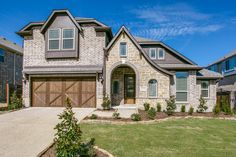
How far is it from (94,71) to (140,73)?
4124mm

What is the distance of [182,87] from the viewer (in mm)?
16656

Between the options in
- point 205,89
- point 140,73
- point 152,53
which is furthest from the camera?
point 152,53

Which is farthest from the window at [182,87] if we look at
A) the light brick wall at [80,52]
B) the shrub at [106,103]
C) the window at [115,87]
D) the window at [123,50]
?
the light brick wall at [80,52]

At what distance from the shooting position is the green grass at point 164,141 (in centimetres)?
612

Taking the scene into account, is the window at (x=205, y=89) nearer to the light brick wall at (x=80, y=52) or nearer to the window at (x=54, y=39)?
the light brick wall at (x=80, y=52)

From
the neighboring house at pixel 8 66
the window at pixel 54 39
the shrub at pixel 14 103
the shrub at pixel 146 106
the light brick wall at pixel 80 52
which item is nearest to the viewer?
the shrub at pixel 146 106

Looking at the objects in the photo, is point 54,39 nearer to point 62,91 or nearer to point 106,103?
point 62,91

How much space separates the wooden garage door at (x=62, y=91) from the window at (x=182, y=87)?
7822mm

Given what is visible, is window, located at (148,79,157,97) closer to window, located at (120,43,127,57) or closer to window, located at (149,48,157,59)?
window, located at (120,43,127,57)

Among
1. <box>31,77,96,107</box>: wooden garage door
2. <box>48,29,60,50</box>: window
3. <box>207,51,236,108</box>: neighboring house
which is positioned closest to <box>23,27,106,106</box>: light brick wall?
<box>31,77,96,107</box>: wooden garage door

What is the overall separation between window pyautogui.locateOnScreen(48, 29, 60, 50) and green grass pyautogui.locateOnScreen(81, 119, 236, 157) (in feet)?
33.0

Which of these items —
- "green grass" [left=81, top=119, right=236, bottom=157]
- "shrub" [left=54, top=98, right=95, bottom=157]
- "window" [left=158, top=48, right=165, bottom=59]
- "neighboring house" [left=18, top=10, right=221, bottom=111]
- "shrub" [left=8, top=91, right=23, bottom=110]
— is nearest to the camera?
"shrub" [left=54, top=98, right=95, bottom=157]

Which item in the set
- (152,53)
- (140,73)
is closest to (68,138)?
(140,73)

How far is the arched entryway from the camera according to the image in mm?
17391
